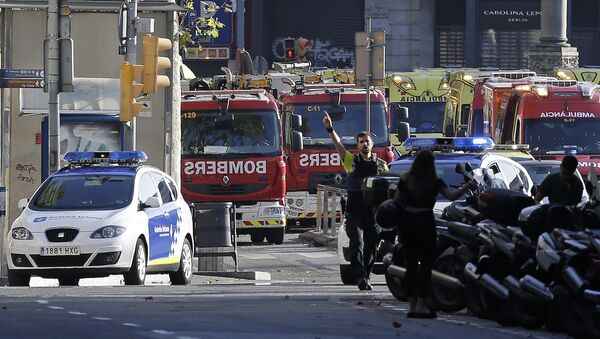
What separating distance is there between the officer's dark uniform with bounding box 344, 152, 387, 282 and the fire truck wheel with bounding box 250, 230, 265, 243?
489 inches

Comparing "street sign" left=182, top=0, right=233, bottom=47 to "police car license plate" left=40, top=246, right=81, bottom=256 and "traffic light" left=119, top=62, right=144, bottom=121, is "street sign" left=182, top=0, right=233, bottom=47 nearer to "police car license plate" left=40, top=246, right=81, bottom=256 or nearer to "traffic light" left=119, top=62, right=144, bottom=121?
"traffic light" left=119, top=62, right=144, bottom=121

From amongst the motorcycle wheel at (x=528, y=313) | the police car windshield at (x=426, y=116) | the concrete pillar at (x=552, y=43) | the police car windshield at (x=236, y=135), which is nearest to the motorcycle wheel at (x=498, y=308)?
the motorcycle wheel at (x=528, y=313)

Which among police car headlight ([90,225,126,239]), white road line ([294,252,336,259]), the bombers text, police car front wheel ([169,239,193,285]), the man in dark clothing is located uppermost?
the man in dark clothing

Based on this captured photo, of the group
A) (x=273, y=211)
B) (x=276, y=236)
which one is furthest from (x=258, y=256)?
(x=276, y=236)

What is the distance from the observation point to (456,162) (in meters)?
21.6

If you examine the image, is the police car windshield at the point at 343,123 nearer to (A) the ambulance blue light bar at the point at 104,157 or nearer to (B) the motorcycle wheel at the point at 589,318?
(A) the ambulance blue light bar at the point at 104,157

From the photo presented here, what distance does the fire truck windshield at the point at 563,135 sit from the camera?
31.2 m

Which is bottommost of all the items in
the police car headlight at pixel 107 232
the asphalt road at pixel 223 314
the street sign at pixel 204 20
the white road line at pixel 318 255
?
the white road line at pixel 318 255

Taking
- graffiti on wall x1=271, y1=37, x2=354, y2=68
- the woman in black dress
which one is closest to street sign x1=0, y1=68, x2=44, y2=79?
the woman in black dress

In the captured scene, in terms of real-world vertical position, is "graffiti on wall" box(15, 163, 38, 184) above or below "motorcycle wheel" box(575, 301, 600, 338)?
above

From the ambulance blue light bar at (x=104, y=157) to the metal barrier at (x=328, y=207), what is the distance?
6.88 m

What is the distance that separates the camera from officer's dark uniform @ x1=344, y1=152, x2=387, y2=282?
18938 millimetres

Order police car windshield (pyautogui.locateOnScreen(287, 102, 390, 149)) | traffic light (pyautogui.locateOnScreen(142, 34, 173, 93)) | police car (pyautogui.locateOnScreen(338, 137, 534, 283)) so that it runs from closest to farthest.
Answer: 1. police car (pyautogui.locateOnScreen(338, 137, 534, 283))
2. traffic light (pyautogui.locateOnScreen(142, 34, 173, 93))
3. police car windshield (pyautogui.locateOnScreen(287, 102, 390, 149))

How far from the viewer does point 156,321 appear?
49.3ft
